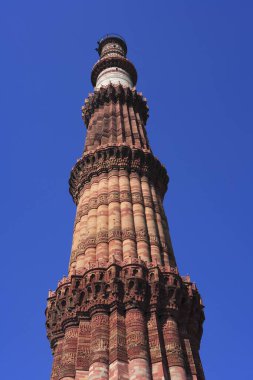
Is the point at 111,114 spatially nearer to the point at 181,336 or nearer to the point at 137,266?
the point at 137,266

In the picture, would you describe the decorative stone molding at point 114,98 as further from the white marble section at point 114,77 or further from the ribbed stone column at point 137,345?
the ribbed stone column at point 137,345

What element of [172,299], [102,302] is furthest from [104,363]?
[172,299]

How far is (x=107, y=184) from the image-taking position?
20.7 metres

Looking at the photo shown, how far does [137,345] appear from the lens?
527 inches

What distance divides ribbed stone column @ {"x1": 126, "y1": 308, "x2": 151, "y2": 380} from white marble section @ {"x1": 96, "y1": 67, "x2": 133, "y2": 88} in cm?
1870

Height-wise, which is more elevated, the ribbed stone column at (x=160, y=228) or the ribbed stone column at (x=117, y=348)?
the ribbed stone column at (x=160, y=228)

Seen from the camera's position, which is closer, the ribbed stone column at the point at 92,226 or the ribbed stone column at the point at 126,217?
the ribbed stone column at the point at 126,217

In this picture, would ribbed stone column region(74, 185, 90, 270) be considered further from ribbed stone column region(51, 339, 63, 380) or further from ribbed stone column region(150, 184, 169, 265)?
ribbed stone column region(150, 184, 169, 265)

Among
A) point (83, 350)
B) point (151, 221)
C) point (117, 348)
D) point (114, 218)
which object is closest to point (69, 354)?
point (83, 350)

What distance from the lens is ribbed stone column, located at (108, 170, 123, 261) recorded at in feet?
55.8

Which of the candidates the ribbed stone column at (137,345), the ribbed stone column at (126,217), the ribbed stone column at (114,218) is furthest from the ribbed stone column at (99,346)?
the ribbed stone column at (126,217)

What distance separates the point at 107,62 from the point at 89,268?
778 inches

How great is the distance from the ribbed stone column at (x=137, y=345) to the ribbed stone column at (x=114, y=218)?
8.71 ft

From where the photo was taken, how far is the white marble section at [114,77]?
3048 cm
